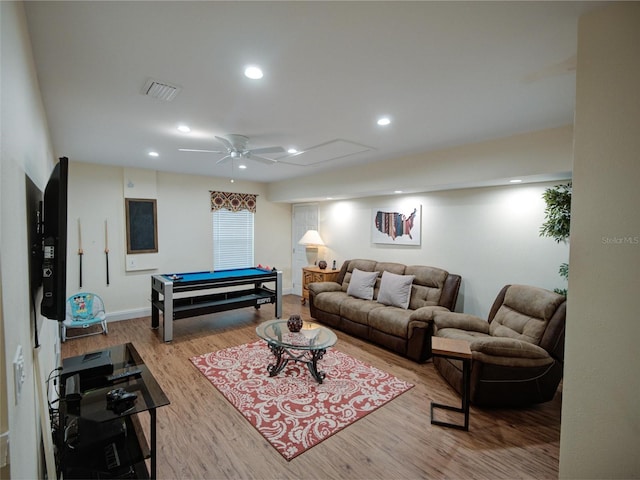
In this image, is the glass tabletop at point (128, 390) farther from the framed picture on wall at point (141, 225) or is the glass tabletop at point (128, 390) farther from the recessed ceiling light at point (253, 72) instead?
the framed picture on wall at point (141, 225)

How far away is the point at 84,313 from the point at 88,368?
282cm

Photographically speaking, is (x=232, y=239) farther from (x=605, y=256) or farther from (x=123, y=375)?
(x=605, y=256)

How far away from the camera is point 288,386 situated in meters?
3.04

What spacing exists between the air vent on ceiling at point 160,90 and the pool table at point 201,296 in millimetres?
2656

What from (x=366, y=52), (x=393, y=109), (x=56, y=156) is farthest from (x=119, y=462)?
(x=56, y=156)

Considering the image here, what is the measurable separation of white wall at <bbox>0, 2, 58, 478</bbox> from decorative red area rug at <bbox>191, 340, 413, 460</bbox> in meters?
1.53

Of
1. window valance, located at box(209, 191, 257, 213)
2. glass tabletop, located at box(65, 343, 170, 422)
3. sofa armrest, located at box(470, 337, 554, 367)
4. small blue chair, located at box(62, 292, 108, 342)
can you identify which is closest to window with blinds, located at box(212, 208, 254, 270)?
window valance, located at box(209, 191, 257, 213)

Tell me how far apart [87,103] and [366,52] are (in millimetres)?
2274

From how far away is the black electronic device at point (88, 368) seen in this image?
7.02ft

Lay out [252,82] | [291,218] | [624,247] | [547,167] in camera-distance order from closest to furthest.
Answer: [624,247]
[252,82]
[547,167]
[291,218]

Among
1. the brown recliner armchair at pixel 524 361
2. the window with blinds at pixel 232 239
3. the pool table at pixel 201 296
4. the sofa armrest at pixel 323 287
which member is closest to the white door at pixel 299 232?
the window with blinds at pixel 232 239

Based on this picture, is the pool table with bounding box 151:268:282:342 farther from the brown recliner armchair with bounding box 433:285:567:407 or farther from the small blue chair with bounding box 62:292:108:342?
the brown recliner armchair with bounding box 433:285:567:407

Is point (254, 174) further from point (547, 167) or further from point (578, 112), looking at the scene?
point (578, 112)

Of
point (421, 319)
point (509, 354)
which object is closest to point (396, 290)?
point (421, 319)
